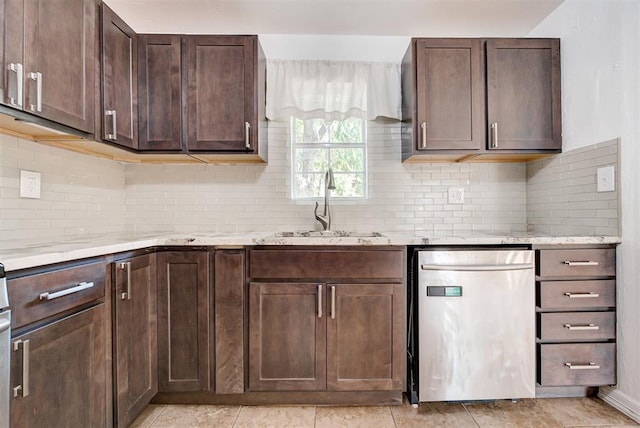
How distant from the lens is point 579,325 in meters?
1.85

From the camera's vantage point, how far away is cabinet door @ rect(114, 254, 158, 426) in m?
1.54

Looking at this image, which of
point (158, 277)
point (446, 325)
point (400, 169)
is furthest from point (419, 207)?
point (158, 277)

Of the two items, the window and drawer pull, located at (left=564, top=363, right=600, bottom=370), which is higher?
the window

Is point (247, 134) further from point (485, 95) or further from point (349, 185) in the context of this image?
point (485, 95)

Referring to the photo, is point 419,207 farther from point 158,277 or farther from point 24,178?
point 24,178

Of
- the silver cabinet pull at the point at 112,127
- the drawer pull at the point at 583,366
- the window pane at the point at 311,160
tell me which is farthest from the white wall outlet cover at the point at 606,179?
the silver cabinet pull at the point at 112,127

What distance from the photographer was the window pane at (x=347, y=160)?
2.60 meters

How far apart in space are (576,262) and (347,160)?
156 centimetres

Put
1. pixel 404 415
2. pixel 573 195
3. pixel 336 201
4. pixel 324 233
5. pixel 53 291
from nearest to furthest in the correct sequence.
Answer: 1. pixel 53 291
2. pixel 404 415
3. pixel 573 195
4. pixel 324 233
5. pixel 336 201

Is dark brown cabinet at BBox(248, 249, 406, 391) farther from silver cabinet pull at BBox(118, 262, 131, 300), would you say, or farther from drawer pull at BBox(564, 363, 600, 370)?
drawer pull at BBox(564, 363, 600, 370)

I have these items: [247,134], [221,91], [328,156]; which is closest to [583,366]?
[328,156]

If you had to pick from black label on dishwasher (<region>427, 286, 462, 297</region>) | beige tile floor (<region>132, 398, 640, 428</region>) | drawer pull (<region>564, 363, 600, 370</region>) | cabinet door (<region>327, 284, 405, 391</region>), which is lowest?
beige tile floor (<region>132, 398, 640, 428</region>)

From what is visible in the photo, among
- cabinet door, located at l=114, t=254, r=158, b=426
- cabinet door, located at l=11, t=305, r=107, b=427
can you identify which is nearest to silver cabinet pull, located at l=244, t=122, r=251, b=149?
cabinet door, located at l=114, t=254, r=158, b=426

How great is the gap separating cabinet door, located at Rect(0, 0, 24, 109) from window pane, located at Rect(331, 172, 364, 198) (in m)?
1.84
